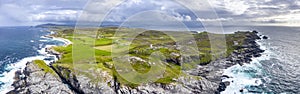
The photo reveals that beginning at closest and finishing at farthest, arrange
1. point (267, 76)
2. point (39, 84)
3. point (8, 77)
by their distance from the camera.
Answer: point (39, 84) → point (8, 77) → point (267, 76)

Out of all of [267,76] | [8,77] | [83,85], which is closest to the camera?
[83,85]

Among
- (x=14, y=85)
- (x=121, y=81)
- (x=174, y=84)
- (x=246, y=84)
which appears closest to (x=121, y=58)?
(x=121, y=81)

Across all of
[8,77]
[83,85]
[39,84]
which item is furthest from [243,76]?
[8,77]

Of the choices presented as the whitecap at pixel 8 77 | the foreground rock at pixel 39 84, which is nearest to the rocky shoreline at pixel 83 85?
the foreground rock at pixel 39 84

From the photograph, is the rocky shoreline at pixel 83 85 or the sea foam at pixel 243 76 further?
the sea foam at pixel 243 76

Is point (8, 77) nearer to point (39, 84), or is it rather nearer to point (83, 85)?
point (39, 84)

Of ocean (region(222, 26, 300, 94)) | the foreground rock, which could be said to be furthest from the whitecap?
ocean (region(222, 26, 300, 94))

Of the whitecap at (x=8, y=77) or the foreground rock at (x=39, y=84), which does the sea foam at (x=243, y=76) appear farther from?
the whitecap at (x=8, y=77)

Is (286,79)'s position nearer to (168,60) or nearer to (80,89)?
(168,60)

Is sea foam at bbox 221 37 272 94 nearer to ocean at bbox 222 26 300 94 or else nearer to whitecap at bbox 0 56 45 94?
ocean at bbox 222 26 300 94
